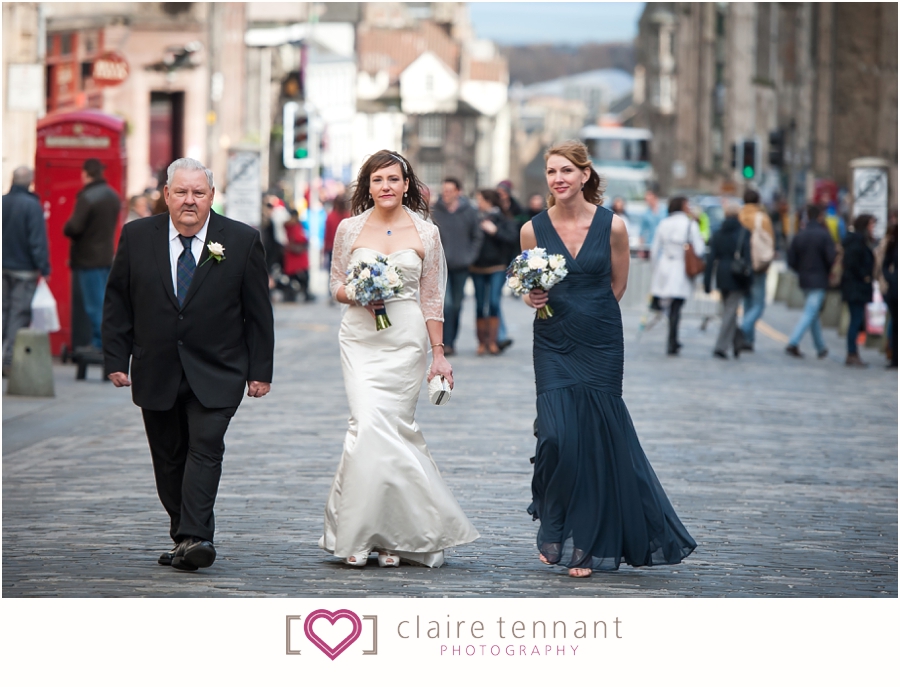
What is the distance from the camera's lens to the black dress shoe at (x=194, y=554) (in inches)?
265

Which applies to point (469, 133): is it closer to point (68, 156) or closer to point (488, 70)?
point (488, 70)

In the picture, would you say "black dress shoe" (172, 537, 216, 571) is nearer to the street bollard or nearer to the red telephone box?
the street bollard

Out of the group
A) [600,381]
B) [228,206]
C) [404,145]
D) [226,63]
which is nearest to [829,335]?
[228,206]

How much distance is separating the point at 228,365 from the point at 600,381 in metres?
1.61

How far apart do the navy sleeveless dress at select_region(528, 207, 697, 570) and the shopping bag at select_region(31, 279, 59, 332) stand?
29.5ft

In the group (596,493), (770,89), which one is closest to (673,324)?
(596,493)

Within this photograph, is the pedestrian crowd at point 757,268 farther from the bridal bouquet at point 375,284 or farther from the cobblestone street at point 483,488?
the bridal bouquet at point 375,284

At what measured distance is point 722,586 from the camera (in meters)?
6.72

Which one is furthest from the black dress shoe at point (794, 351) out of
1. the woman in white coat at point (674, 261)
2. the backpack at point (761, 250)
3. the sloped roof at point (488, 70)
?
the sloped roof at point (488, 70)

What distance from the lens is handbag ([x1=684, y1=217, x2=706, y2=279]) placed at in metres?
19.4

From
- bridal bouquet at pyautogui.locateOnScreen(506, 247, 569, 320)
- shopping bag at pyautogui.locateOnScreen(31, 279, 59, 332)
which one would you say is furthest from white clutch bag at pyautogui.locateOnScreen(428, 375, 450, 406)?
shopping bag at pyautogui.locateOnScreen(31, 279, 59, 332)

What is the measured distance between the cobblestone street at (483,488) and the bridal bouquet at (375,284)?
1.13m

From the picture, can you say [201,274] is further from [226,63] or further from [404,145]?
[404,145]

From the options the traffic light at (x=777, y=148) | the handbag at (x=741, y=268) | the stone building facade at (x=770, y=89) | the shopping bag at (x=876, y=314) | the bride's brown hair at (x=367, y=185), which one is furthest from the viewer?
the stone building facade at (x=770, y=89)
